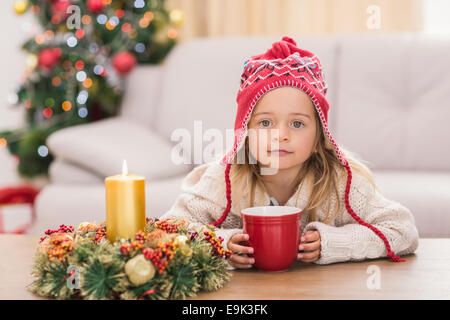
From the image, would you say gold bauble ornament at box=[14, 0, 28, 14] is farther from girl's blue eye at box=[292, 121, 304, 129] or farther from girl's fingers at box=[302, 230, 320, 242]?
girl's fingers at box=[302, 230, 320, 242]

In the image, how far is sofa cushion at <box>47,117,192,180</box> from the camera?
6.03 ft

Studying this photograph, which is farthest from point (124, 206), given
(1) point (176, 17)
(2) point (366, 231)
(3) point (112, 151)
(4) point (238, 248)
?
(1) point (176, 17)

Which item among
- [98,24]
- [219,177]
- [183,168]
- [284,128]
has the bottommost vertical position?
[183,168]

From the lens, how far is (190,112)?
2238 mm

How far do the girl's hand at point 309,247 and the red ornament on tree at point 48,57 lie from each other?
2.01 metres

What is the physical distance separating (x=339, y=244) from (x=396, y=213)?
163mm

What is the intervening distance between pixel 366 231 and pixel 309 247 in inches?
5.3

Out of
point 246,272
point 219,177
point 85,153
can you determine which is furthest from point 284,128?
point 85,153

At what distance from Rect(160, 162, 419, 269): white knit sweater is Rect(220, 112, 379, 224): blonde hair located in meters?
0.01

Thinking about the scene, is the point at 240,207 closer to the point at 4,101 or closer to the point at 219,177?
the point at 219,177

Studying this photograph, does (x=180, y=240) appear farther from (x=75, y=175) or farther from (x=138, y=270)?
(x=75, y=175)

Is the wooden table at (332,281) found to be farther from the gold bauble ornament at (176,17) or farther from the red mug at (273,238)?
the gold bauble ornament at (176,17)

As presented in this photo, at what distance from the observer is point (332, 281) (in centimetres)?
76
